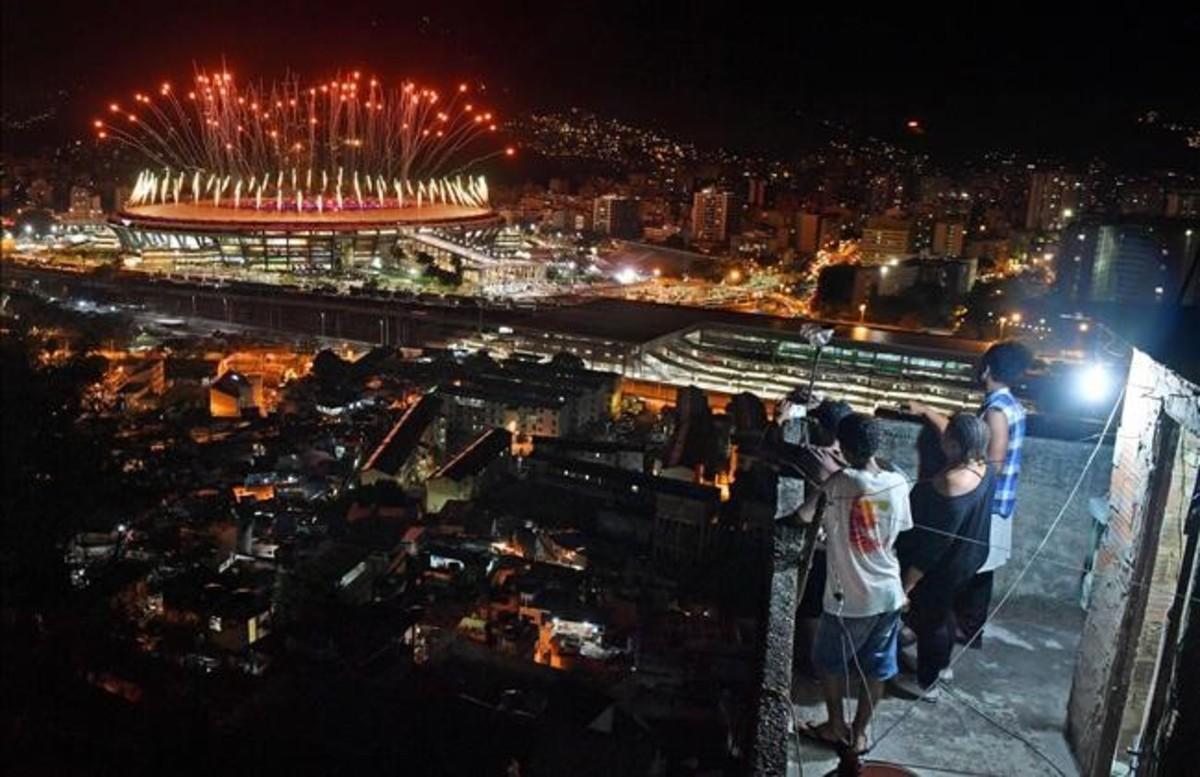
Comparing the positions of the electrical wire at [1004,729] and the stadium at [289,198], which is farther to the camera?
the stadium at [289,198]

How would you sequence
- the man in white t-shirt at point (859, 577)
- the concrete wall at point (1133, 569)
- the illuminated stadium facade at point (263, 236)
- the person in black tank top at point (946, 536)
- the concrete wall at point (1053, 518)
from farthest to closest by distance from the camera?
the illuminated stadium facade at point (263, 236) < the concrete wall at point (1053, 518) < the person in black tank top at point (946, 536) < the man in white t-shirt at point (859, 577) < the concrete wall at point (1133, 569)

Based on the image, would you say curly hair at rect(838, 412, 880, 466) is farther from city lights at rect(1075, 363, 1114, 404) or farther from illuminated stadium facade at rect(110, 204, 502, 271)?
illuminated stadium facade at rect(110, 204, 502, 271)

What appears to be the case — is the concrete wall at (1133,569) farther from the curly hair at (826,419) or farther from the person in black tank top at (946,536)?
the curly hair at (826,419)

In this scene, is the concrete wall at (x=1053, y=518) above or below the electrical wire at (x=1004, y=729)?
above

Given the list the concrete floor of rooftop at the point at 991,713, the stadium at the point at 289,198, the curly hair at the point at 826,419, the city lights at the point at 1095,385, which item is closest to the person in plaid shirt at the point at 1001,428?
the concrete floor of rooftop at the point at 991,713

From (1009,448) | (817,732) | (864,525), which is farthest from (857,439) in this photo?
(817,732)

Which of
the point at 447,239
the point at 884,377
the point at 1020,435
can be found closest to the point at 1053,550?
the point at 1020,435
